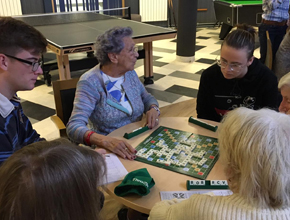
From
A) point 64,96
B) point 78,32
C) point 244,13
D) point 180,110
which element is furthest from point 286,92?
point 244,13

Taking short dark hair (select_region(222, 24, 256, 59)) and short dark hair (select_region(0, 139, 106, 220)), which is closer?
short dark hair (select_region(0, 139, 106, 220))

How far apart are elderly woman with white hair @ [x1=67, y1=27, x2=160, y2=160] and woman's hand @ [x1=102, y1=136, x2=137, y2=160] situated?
9.7 inches

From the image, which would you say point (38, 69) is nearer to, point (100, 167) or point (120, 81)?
point (120, 81)

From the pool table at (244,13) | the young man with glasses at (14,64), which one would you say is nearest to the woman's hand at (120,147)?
the young man with glasses at (14,64)

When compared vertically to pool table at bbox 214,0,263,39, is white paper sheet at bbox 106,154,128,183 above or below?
below

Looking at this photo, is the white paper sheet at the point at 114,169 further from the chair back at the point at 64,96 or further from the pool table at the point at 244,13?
the pool table at the point at 244,13

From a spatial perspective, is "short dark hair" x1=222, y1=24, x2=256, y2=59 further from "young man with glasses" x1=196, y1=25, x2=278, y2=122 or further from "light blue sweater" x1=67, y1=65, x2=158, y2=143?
"light blue sweater" x1=67, y1=65, x2=158, y2=143

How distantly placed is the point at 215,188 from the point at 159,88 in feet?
11.3

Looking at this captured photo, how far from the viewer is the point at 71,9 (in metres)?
7.82

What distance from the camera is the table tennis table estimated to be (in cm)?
354

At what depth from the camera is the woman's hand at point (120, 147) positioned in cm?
161

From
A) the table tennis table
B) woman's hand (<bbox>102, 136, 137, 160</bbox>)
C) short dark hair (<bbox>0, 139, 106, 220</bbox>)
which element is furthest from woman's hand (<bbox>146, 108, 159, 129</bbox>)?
the table tennis table

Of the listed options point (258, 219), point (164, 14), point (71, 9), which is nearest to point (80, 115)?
point (258, 219)

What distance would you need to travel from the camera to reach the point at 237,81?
214 cm
